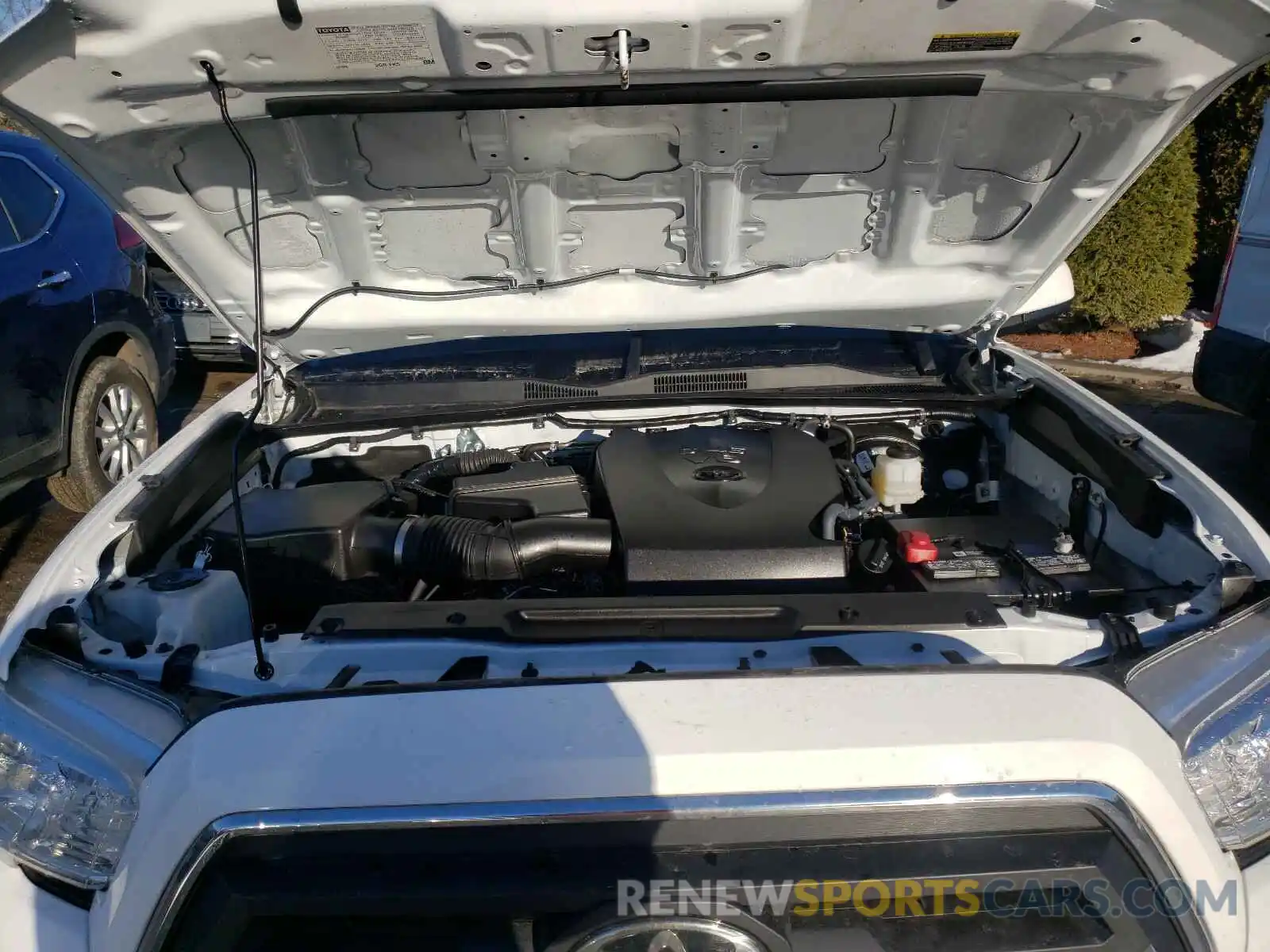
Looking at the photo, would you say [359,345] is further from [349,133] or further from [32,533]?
[32,533]

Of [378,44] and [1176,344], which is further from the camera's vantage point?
[1176,344]

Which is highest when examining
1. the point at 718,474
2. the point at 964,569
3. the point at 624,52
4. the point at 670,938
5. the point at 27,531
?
the point at 624,52

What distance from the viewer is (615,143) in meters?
2.07

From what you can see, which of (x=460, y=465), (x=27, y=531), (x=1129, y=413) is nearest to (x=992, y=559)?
(x=460, y=465)

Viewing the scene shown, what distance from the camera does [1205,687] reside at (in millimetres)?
1485

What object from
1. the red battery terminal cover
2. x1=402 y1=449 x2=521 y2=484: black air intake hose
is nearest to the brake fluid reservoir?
x1=402 y1=449 x2=521 y2=484: black air intake hose

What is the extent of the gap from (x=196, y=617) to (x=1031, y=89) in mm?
1997

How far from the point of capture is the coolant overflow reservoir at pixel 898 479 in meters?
2.35

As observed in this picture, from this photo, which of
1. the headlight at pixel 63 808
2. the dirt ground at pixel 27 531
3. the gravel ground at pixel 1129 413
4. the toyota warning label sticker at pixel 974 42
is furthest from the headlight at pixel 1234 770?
the dirt ground at pixel 27 531

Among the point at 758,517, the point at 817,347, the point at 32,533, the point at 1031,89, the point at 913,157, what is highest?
the point at 1031,89

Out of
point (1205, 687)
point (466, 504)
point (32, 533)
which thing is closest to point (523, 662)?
point (466, 504)

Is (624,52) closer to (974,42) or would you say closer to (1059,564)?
(974,42)

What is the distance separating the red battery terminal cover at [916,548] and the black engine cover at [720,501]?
0.17 meters

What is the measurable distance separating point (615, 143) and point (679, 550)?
95 cm
